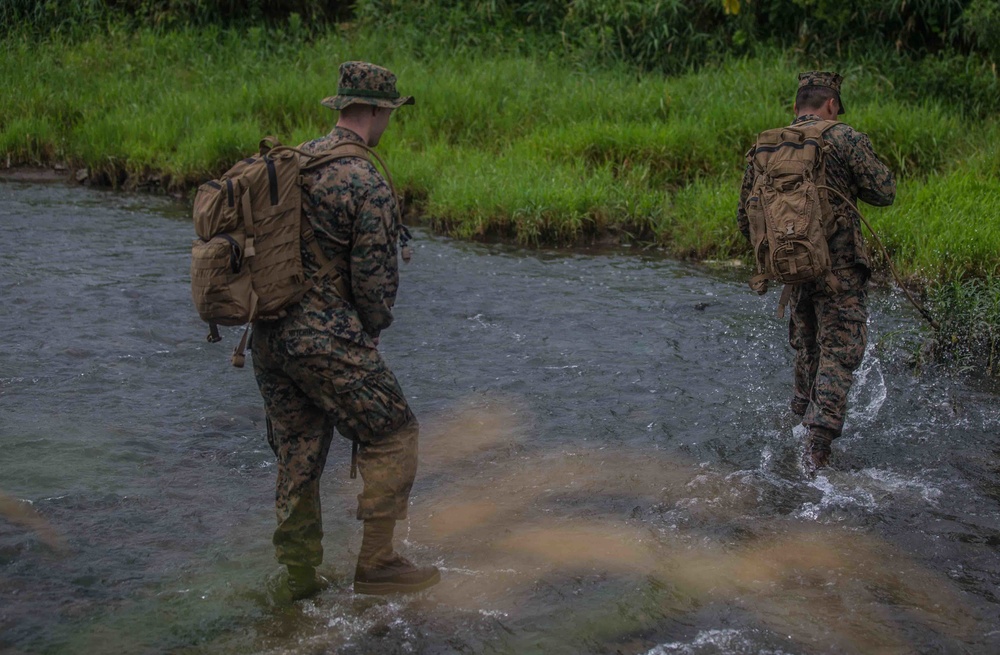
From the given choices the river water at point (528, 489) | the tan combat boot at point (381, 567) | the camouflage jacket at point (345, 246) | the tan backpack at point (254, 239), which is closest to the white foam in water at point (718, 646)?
the river water at point (528, 489)

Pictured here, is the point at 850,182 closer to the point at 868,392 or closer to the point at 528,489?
the point at 868,392

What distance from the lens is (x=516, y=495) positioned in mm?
5328

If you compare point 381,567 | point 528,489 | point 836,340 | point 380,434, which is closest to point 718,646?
point 381,567

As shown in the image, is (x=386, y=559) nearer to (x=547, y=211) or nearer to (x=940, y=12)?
(x=547, y=211)

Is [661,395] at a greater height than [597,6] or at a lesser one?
lesser

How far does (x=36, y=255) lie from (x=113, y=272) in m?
0.82

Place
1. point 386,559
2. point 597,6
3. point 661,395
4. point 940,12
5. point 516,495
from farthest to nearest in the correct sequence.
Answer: point 597,6 < point 940,12 < point 661,395 < point 516,495 < point 386,559

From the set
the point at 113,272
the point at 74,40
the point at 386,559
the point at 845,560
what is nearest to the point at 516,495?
the point at 386,559

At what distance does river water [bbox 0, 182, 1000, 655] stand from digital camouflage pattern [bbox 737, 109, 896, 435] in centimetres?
41

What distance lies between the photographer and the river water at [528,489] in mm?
4121

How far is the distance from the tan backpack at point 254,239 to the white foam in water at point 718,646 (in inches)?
73.7

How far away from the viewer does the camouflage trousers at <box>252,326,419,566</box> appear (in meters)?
3.98

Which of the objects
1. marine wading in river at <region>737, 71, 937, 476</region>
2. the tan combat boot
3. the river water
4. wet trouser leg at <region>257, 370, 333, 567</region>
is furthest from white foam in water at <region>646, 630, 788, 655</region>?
marine wading in river at <region>737, 71, 937, 476</region>

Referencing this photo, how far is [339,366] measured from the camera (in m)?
3.97
